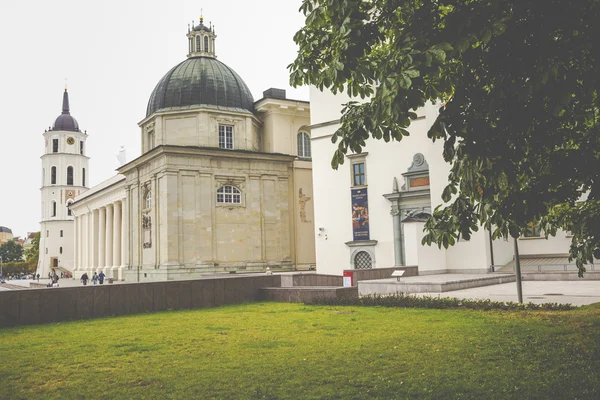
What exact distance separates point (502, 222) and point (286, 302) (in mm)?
13277

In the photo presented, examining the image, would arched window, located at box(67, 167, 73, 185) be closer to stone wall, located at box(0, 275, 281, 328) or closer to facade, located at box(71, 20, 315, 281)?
facade, located at box(71, 20, 315, 281)

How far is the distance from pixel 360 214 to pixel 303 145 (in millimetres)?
16874

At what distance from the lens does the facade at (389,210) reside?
3170cm

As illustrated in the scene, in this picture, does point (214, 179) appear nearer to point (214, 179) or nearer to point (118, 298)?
point (214, 179)

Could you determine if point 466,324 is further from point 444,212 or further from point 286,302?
point 286,302

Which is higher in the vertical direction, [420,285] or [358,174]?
[358,174]

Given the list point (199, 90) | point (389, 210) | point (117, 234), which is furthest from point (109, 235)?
point (389, 210)

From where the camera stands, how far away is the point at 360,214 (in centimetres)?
3859

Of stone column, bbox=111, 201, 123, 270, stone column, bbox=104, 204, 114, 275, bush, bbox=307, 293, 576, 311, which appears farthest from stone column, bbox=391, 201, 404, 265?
stone column, bbox=104, 204, 114, 275

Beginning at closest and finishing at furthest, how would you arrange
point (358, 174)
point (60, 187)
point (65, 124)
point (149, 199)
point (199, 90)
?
point (358, 174) < point (149, 199) < point (199, 90) < point (60, 187) < point (65, 124)

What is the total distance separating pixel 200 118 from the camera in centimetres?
4959

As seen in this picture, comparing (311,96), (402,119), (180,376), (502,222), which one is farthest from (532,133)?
(311,96)

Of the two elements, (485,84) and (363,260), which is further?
(363,260)

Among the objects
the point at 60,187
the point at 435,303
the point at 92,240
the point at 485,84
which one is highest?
the point at 60,187
